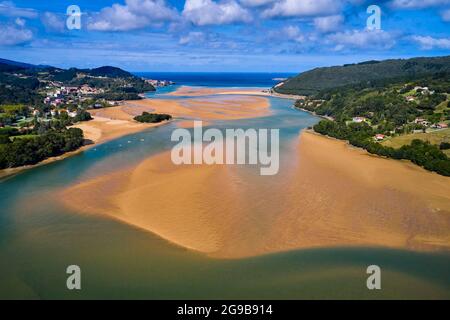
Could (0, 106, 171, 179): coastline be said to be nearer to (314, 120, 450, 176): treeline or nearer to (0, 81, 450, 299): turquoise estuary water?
(0, 81, 450, 299): turquoise estuary water

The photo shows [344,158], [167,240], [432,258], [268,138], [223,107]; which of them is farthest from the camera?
[223,107]

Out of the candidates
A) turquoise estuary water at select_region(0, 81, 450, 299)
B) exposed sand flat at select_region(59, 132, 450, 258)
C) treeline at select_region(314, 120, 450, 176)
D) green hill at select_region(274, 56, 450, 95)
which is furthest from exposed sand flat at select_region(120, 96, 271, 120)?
turquoise estuary water at select_region(0, 81, 450, 299)

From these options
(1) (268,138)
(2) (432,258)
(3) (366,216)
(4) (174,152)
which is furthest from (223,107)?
(2) (432,258)

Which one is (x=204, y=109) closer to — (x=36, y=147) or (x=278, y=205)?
(x=36, y=147)

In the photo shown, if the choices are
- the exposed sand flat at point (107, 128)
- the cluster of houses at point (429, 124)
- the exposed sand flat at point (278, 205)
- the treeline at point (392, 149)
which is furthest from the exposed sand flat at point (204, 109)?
the exposed sand flat at point (278, 205)

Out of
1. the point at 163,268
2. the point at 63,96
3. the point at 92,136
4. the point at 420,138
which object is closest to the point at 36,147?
the point at 92,136
